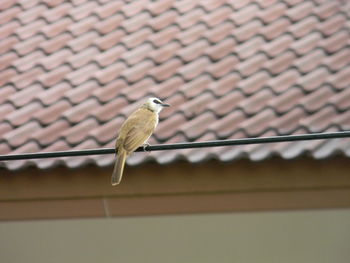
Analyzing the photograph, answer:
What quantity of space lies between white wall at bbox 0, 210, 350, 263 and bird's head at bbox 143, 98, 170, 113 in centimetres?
71

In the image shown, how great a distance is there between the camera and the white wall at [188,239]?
497cm

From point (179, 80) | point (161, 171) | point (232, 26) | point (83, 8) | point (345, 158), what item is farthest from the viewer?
point (83, 8)

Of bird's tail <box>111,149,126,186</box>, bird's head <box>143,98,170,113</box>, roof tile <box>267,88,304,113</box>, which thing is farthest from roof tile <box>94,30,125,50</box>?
bird's tail <box>111,149,126,186</box>

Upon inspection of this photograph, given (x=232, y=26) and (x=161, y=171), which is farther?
(x=232, y=26)

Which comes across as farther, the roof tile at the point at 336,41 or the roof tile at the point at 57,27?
the roof tile at the point at 57,27

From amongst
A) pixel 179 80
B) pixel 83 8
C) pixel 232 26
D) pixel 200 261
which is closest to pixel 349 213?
pixel 200 261

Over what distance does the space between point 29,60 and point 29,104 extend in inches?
26.9

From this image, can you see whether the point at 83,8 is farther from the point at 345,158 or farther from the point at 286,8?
the point at 345,158

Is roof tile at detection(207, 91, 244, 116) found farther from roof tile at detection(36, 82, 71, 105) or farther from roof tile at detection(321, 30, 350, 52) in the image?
roof tile at detection(36, 82, 71, 105)

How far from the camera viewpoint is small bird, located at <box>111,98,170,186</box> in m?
4.50

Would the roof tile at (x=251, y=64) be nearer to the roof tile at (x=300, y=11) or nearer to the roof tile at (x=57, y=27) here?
the roof tile at (x=300, y=11)

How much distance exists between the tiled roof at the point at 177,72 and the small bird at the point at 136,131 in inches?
4.9

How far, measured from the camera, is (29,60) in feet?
20.9

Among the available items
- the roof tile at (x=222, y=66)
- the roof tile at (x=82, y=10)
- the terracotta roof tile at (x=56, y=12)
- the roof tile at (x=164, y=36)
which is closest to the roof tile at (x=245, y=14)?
the roof tile at (x=164, y=36)
